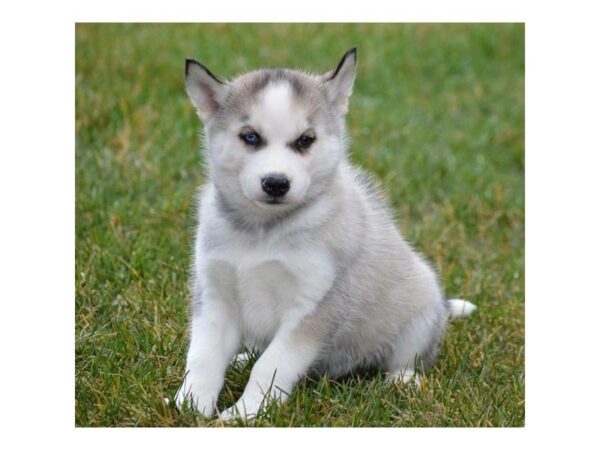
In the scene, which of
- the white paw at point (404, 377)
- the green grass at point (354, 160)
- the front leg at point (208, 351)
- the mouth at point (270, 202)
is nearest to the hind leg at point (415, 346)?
the white paw at point (404, 377)

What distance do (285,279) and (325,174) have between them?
0.56 meters

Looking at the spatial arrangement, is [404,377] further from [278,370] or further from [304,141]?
[304,141]

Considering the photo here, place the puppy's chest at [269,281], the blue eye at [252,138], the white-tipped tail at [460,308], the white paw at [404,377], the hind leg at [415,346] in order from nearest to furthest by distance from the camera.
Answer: the blue eye at [252,138]
the puppy's chest at [269,281]
the white paw at [404,377]
the hind leg at [415,346]
the white-tipped tail at [460,308]

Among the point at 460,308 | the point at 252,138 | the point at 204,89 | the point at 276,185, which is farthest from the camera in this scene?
the point at 460,308

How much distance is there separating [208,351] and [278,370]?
1.30 feet

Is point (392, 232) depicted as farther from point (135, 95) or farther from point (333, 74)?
point (135, 95)

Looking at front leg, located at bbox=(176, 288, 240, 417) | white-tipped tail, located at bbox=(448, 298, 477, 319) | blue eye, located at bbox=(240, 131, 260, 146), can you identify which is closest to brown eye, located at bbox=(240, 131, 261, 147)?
blue eye, located at bbox=(240, 131, 260, 146)

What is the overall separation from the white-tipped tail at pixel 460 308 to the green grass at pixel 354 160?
9 centimetres

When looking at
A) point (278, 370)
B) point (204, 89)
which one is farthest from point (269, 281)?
point (204, 89)

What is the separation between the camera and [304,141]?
4414 millimetres

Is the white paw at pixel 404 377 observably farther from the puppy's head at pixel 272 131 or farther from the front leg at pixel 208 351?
the puppy's head at pixel 272 131

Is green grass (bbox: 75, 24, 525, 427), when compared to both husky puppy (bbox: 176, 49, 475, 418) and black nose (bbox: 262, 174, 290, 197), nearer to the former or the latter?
husky puppy (bbox: 176, 49, 475, 418)

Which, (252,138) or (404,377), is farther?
(404,377)

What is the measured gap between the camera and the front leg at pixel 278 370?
4.53 metres
